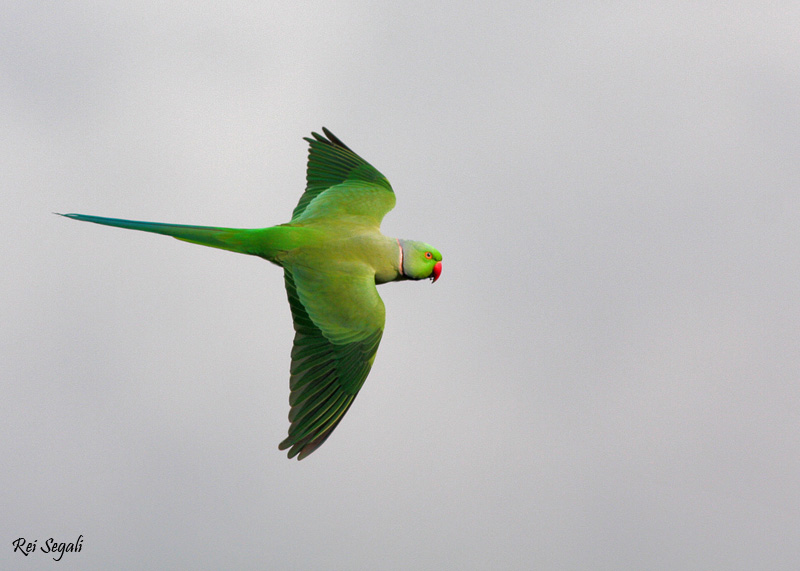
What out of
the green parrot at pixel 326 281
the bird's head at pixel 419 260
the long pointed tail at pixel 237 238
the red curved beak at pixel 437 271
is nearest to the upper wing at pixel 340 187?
the green parrot at pixel 326 281

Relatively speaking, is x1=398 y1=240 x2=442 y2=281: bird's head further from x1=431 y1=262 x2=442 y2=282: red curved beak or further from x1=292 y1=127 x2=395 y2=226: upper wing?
x1=292 y1=127 x2=395 y2=226: upper wing

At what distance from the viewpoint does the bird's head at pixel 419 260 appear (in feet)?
28.1

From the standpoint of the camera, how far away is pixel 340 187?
9.23 meters

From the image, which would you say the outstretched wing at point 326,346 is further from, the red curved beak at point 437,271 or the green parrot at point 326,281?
the red curved beak at point 437,271

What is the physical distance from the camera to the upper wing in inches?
348

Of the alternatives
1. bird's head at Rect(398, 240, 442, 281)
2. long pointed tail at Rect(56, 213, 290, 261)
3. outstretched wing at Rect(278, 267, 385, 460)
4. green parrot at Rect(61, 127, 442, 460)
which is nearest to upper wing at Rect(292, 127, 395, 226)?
green parrot at Rect(61, 127, 442, 460)

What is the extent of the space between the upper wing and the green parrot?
29mm

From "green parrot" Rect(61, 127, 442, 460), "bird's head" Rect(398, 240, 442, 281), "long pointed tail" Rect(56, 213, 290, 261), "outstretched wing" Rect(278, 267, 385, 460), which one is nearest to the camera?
"outstretched wing" Rect(278, 267, 385, 460)

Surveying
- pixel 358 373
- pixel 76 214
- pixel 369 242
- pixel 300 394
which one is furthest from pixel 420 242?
pixel 76 214

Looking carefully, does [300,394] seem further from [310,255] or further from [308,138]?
[308,138]

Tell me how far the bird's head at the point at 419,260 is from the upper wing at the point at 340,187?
1.92 feet

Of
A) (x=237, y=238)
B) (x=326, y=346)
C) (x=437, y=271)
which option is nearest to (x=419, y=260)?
(x=437, y=271)

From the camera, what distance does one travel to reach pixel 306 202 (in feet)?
30.2

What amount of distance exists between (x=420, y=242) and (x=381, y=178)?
1.23 metres
